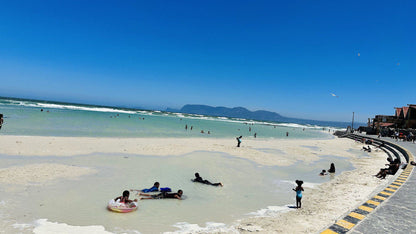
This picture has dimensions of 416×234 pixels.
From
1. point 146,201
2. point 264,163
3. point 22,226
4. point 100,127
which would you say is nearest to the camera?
point 22,226

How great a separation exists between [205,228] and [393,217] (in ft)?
16.2

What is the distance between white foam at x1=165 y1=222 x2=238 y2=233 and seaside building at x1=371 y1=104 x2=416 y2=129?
49129mm

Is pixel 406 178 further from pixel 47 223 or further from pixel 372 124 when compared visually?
pixel 372 124

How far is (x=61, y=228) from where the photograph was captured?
246 inches

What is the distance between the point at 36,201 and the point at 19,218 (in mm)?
1312

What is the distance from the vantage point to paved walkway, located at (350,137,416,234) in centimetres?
549

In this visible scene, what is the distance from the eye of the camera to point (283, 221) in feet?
23.8

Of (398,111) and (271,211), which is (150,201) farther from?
(398,111)

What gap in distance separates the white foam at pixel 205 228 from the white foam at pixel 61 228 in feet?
6.49

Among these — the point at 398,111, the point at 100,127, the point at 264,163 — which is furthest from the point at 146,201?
the point at 398,111

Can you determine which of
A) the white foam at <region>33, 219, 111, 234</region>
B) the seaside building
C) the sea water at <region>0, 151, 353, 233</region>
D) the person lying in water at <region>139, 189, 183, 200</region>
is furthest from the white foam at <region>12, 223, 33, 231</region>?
the seaside building

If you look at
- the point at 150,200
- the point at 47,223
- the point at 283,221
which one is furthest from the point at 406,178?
the point at 47,223

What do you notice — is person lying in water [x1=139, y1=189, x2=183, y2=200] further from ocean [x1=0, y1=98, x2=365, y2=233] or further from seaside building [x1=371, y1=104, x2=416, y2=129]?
seaside building [x1=371, y1=104, x2=416, y2=129]

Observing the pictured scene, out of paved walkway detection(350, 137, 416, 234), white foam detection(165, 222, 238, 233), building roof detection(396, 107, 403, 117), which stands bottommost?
white foam detection(165, 222, 238, 233)
